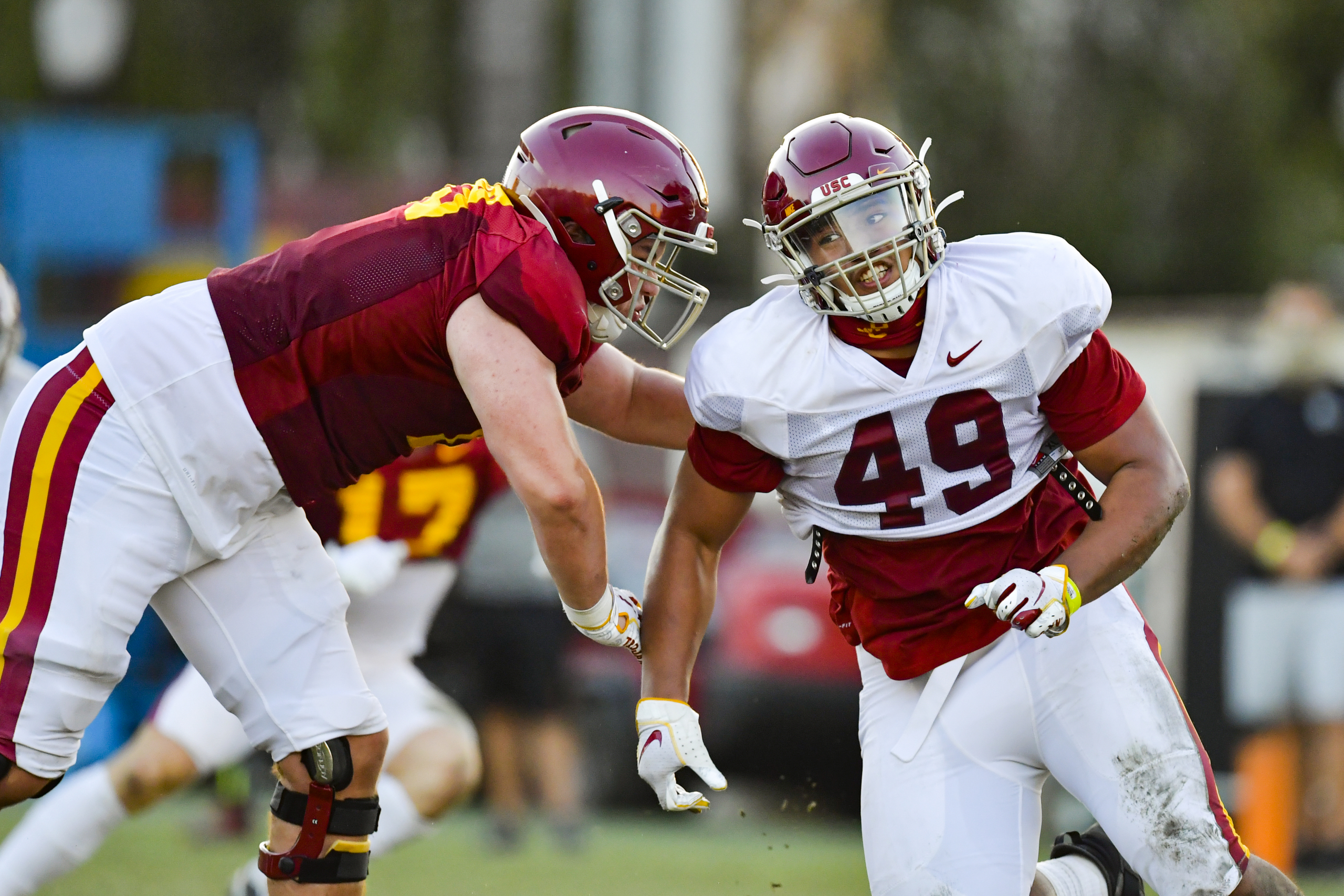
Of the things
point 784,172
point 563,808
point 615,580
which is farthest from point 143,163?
point 784,172

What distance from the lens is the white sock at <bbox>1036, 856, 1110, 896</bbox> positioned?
Result: 3.38 metres

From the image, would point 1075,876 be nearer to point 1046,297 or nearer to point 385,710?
point 1046,297

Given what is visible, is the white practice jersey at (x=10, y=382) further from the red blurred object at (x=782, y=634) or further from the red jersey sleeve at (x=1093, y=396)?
the red blurred object at (x=782, y=634)

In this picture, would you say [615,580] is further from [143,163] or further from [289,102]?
[289,102]

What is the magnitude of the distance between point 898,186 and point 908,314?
25 centimetres

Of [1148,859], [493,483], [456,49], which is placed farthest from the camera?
[456,49]

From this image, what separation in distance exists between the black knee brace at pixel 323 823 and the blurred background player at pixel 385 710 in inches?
31.8

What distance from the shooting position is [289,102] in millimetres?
19297

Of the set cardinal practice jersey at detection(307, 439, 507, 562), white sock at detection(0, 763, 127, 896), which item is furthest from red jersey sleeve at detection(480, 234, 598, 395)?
white sock at detection(0, 763, 127, 896)

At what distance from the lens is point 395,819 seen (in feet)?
14.3

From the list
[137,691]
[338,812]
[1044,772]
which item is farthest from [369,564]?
[137,691]

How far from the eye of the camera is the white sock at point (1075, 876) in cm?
338

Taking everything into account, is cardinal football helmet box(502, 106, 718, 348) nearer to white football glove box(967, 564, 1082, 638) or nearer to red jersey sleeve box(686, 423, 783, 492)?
red jersey sleeve box(686, 423, 783, 492)

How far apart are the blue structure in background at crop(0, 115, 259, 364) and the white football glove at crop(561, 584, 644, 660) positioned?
6.46 meters
